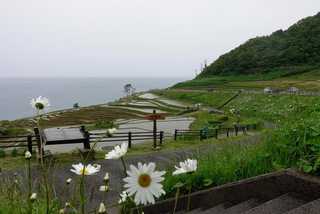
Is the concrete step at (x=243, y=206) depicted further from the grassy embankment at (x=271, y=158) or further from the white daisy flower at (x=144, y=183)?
the white daisy flower at (x=144, y=183)

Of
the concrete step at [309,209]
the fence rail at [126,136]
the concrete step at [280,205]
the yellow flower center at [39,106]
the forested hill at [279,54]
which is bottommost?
the fence rail at [126,136]

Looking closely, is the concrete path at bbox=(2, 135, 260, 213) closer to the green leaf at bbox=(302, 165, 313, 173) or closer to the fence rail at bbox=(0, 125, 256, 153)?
the fence rail at bbox=(0, 125, 256, 153)

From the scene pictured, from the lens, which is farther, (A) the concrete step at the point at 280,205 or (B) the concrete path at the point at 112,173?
(B) the concrete path at the point at 112,173

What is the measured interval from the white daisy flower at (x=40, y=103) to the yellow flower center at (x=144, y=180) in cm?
75

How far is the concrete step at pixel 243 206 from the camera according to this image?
2.79m

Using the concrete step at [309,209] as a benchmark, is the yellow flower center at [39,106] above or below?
above

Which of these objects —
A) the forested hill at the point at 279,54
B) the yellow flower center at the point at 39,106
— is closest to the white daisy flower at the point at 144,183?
the yellow flower center at the point at 39,106

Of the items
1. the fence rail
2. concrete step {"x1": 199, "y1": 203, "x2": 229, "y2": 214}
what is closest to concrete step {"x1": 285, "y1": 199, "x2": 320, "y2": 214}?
concrete step {"x1": 199, "y1": 203, "x2": 229, "y2": 214}

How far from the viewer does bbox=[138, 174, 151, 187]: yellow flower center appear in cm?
110

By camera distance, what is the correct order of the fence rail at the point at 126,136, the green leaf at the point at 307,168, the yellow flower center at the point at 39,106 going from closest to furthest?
the yellow flower center at the point at 39,106 → the green leaf at the point at 307,168 → the fence rail at the point at 126,136

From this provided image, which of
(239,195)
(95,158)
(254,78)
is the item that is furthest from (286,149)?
(254,78)

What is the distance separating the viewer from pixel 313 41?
8362 centimetres

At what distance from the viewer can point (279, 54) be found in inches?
3228

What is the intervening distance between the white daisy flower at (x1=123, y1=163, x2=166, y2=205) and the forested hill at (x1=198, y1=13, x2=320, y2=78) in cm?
7460
